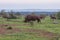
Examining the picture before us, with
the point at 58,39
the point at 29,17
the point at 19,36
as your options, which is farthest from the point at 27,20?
the point at 58,39

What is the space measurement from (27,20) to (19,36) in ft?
44.5

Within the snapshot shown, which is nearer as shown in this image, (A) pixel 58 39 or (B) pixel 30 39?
(A) pixel 58 39

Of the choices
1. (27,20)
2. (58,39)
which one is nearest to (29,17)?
(27,20)

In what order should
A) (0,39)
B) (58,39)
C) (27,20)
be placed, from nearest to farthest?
(58,39) → (0,39) → (27,20)

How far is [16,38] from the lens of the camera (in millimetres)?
14734

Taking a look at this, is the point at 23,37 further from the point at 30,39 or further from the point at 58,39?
the point at 58,39

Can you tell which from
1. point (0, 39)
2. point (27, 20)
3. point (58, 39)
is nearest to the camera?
point (58, 39)

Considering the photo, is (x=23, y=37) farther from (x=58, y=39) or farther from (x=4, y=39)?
(x=58, y=39)

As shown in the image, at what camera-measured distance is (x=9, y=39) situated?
14445 millimetres

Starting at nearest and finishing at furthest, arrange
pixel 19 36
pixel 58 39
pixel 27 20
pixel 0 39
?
pixel 58 39, pixel 0 39, pixel 19 36, pixel 27 20

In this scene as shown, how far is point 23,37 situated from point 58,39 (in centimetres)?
258

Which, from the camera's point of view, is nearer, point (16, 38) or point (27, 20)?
point (16, 38)

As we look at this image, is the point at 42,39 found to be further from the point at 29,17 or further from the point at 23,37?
the point at 29,17

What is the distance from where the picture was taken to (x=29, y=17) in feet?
95.9
